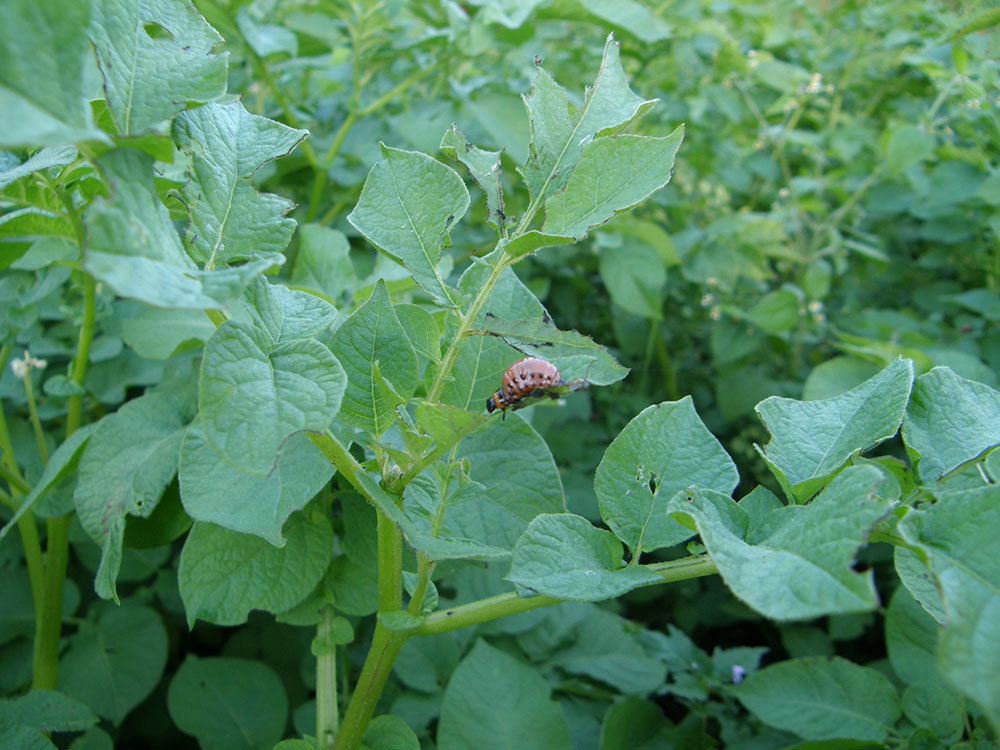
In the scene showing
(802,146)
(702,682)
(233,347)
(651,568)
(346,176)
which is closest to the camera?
(233,347)

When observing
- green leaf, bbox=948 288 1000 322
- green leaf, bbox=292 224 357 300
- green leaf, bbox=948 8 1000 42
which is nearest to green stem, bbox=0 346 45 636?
green leaf, bbox=292 224 357 300

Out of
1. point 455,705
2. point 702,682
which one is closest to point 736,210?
point 702,682

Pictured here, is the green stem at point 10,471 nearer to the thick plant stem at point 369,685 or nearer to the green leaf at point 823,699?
the thick plant stem at point 369,685

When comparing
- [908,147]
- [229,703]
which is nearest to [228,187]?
[229,703]

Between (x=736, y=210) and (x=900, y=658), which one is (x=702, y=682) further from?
(x=736, y=210)

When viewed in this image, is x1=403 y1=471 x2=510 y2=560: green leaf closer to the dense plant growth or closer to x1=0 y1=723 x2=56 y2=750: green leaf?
the dense plant growth
